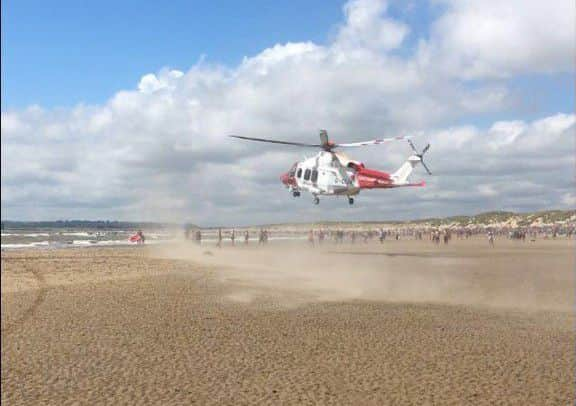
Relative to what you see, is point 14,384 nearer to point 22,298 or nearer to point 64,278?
point 22,298

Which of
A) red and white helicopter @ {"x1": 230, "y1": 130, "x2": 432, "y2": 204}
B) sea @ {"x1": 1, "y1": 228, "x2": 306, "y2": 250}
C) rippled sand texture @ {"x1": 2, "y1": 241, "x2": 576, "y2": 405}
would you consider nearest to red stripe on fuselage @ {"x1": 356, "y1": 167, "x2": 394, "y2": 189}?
red and white helicopter @ {"x1": 230, "y1": 130, "x2": 432, "y2": 204}

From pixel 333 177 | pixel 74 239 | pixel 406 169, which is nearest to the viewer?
pixel 333 177

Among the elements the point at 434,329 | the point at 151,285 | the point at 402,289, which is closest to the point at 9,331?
the point at 434,329

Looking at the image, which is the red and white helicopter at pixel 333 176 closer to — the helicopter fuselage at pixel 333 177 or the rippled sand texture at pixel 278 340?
the helicopter fuselage at pixel 333 177

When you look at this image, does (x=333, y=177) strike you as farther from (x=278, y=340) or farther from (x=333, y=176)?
(x=278, y=340)

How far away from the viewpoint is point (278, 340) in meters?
19.7

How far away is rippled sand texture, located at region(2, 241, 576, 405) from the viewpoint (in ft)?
45.7

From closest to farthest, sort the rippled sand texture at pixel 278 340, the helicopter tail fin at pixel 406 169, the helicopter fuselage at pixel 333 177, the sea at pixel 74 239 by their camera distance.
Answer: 1. the rippled sand texture at pixel 278 340
2. the helicopter fuselage at pixel 333 177
3. the helicopter tail fin at pixel 406 169
4. the sea at pixel 74 239

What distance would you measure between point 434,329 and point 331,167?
792cm

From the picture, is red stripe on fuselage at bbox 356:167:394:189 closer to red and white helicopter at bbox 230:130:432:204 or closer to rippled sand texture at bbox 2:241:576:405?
red and white helicopter at bbox 230:130:432:204

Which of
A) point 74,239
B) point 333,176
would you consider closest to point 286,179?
point 333,176

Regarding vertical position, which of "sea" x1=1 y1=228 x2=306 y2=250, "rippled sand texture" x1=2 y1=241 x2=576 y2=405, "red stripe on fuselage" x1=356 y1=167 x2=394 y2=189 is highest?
"red stripe on fuselage" x1=356 y1=167 x2=394 y2=189

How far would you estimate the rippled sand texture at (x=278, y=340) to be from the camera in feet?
45.7

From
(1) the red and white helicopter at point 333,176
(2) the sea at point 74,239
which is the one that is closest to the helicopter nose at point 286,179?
(1) the red and white helicopter at point 333,176
